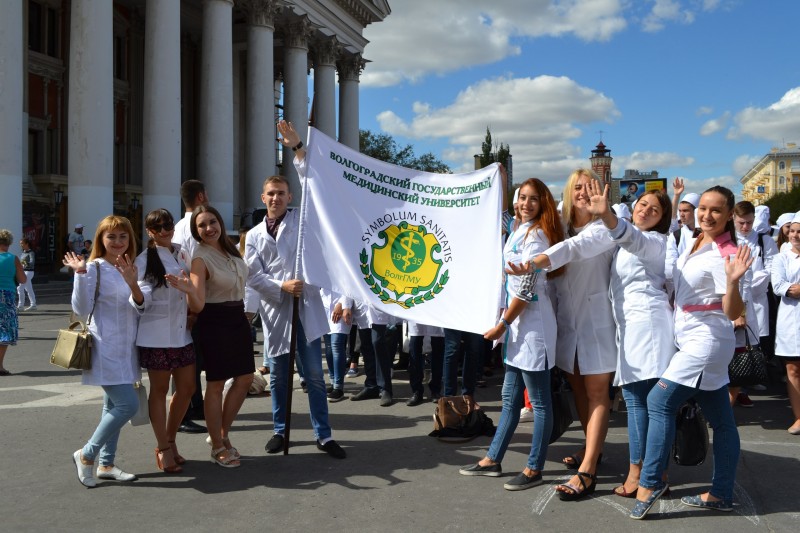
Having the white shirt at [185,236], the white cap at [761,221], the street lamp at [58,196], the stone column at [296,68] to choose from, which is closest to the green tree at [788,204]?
the stone column at [296,68]

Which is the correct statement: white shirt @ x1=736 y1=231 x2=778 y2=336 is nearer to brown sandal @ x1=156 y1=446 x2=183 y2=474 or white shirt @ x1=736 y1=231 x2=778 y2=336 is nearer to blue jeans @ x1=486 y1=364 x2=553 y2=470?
blue jeans @ x1=486 y1=364 x2=553 y2=470

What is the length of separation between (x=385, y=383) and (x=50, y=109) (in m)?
26.7

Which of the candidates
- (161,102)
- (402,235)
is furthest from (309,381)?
(161,102)

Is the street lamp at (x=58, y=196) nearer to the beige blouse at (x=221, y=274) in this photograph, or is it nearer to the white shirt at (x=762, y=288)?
the beige blouse at (x=221, y=274)

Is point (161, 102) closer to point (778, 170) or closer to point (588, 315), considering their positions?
point (588, 315)

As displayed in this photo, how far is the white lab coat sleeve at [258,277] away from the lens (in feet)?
19.0

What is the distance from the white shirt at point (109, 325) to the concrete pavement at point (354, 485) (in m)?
0.78

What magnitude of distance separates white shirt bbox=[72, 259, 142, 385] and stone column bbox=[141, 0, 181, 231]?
2000cm

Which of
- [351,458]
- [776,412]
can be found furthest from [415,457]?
[776,412]

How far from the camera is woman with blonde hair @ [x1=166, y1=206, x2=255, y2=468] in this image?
5430 millimetres

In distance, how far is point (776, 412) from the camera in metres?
7.31

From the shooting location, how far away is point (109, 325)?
16.8ft

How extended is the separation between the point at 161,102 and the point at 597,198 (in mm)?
22255

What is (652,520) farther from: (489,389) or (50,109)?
(50,109)
